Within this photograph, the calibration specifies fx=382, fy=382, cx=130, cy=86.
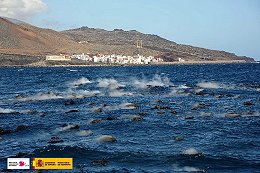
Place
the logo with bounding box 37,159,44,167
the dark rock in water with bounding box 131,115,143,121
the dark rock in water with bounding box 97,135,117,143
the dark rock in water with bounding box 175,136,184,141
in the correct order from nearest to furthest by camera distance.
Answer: the logo with bounding box 37,159,44,167 < the dark rock in water with bounding box 97,135,117,143 < the dark rock in water with bounding box 175,136,184,141 < the dark rock in water with bounding box 131,115,143,121

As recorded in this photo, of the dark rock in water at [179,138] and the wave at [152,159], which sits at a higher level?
the dark rock in water at [179,138]

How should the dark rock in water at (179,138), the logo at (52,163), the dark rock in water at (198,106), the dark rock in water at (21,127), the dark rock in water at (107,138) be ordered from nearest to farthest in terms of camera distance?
the logo at (52,163) < the dark rock in water at (107,138) < the dark rock in water at (179,138) < the dark rock in water at (21,127) < the dark rock in water at (198,106)

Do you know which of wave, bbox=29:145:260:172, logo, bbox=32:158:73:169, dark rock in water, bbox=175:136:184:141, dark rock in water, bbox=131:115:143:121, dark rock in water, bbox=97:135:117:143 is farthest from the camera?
dark rock in water, bbox=131:115:143:121

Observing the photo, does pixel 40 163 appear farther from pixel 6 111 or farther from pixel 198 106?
pixel 198 106

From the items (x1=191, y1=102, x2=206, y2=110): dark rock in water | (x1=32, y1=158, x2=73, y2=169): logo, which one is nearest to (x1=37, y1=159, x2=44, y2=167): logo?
(x1=32, y1=158, x2=73, y2=169): logo

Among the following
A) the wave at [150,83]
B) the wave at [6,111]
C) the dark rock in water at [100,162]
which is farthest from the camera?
the wave at [150,83]

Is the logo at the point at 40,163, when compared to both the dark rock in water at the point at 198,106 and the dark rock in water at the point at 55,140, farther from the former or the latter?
the dark rock in water at the point at 198,106

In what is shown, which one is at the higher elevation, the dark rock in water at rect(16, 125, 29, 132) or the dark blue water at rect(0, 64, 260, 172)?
the dark blue water at rect(0, 64, 260, 172)

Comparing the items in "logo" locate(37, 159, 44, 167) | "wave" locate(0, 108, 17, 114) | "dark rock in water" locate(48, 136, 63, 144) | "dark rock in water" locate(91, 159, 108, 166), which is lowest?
"wave" locate(0, 108, 17, 114)

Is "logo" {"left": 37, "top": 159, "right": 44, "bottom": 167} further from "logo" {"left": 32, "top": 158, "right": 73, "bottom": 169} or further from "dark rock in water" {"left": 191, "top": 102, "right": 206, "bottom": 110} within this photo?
"dark rock in water" {"left": 191, "top": 102, "right": 206, "bottom": 110}

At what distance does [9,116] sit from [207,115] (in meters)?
24.4

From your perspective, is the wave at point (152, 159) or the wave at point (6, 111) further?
the wave at point (6, 111)

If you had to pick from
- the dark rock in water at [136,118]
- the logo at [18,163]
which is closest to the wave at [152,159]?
the logo at [18,163]

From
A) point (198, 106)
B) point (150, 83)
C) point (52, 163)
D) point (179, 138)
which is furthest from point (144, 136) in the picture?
point (150, 83)
